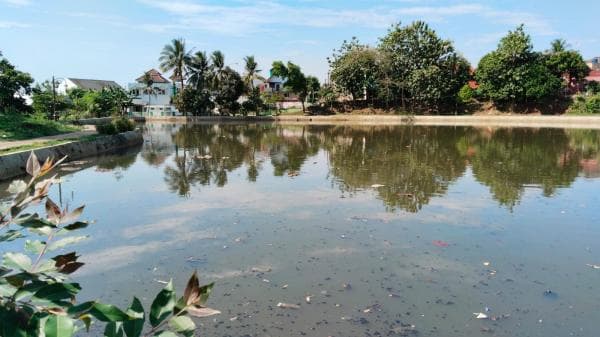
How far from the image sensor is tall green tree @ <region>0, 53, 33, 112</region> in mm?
23531

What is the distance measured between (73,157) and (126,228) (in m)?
11.6

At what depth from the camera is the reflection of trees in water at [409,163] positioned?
1162 cm

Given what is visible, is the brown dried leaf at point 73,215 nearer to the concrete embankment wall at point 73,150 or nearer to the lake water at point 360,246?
the lake water at point 360,246

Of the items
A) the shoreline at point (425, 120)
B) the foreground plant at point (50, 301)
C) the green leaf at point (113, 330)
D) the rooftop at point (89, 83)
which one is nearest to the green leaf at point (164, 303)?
the foreground plant at point (50, 301)

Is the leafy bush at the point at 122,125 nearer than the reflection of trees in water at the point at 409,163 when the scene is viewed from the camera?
No

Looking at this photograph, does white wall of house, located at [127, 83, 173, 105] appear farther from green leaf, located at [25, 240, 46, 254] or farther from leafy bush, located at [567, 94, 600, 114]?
green leaf, located at [25, 240, 46, 254]

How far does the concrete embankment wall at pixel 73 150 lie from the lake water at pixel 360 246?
2.01 metres

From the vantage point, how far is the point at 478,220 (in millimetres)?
8391

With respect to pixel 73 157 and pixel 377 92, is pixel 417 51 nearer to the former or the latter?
pixel 377 92

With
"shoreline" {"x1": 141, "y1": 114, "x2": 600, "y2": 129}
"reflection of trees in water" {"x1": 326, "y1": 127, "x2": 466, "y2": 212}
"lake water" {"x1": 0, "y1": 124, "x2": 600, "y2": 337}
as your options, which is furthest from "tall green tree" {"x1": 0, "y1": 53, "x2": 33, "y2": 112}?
"shoreline" {"x1": 141, "y1": 114, "x2": 600, "y2": 129}

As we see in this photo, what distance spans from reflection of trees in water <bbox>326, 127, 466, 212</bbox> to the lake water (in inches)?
4.5

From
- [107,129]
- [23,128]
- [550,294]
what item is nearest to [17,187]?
[550,294]

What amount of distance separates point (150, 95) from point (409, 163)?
5492cm

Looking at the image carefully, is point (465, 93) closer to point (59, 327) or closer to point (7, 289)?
point (7, 289)
